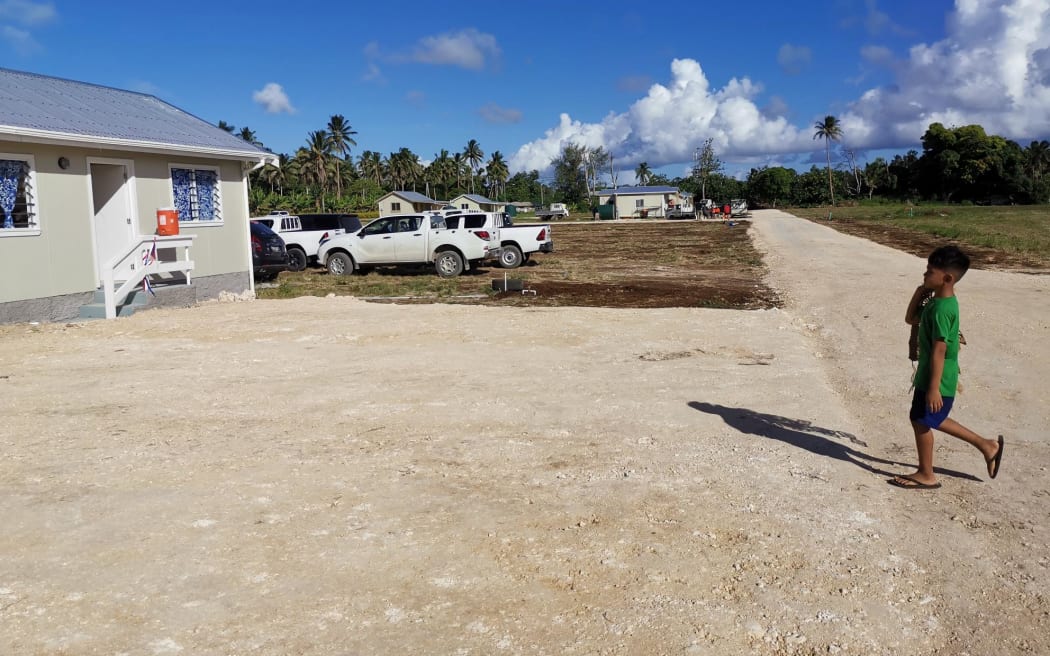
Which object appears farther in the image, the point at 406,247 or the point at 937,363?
the point at 406,247

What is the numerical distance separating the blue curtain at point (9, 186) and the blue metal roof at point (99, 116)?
2.21 feet

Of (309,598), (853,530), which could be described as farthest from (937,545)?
(309,598)

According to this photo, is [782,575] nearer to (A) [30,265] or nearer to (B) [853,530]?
(B) [853,530]

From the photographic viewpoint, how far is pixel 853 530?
456 cm

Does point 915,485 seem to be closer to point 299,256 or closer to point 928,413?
point 928,413

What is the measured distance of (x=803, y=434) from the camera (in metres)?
6.41

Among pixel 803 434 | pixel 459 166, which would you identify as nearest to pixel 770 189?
pixel 459 166

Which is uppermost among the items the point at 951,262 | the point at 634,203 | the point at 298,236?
the point at 634,203

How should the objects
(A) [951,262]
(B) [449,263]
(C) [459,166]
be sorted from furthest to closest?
(C) [459,166], (B) [449,263], (A) [951,262]

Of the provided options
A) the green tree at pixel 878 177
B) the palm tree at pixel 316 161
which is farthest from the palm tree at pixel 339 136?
the green tree at pixel 878 177

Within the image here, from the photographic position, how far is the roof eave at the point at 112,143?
39.2ft

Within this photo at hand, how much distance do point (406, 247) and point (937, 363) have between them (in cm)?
1766

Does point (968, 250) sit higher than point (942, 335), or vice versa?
point (968, 250)

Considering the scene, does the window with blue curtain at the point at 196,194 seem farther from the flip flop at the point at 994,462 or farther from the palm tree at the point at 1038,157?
the palm tree at the point at 1038,157
